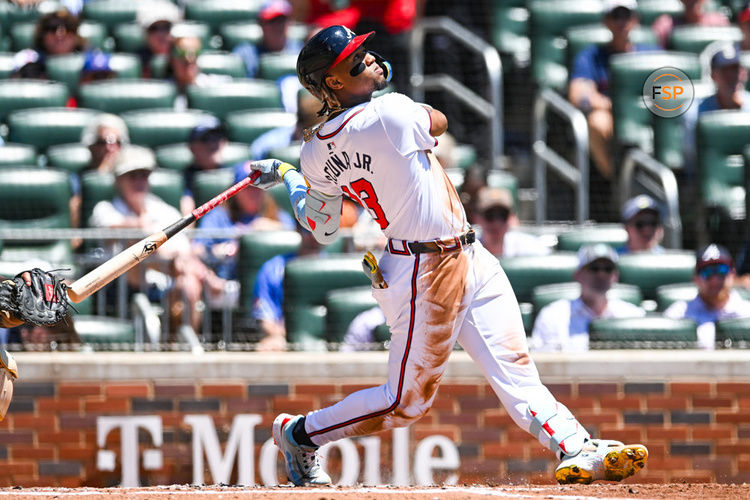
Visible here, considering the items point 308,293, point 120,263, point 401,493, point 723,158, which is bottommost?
point 401,493

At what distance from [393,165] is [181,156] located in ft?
11.0

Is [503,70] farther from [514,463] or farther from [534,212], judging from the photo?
[514,463]

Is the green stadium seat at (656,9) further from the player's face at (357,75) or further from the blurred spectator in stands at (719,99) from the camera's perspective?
the player's face at (357,75)

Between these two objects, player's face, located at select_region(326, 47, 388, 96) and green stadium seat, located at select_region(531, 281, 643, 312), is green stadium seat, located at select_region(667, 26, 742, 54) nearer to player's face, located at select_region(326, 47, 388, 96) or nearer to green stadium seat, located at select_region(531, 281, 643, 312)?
green stadium seat, located at select_region(531, 281, 643, 312)

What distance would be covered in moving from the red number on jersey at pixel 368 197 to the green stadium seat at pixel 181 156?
294cm

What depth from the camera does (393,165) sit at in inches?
170

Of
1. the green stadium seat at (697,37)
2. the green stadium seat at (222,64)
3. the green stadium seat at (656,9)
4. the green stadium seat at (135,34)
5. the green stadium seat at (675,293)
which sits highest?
the green stadium seat at (656,9)

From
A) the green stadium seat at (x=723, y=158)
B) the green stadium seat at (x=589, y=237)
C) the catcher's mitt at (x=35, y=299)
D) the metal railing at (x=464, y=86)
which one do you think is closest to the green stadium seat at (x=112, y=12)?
the metal railing at (x=464, y=86)

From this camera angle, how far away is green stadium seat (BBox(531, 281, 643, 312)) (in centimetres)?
623

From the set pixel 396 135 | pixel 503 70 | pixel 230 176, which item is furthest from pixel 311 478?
pixel 503 70

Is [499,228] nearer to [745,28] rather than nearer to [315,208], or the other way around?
[315,208]

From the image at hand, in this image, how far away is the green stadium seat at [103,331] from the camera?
6.09 metres

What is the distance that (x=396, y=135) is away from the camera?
169 inches

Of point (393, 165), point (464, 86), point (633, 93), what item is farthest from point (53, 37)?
point (393, 165)
